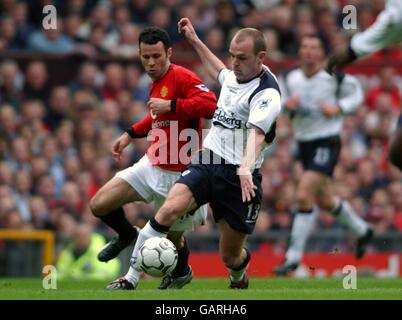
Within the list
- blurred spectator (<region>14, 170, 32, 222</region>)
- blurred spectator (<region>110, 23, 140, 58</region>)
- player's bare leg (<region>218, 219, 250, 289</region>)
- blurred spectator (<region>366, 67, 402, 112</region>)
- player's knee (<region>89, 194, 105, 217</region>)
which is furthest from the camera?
blurred spectator (<region>366, 67, 402, 112</region>)

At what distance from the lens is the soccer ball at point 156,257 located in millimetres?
9966

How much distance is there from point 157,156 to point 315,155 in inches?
159

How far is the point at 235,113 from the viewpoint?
10453 millimetres

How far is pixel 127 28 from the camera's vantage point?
18.3m

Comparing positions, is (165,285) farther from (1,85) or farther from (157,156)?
(1,85)

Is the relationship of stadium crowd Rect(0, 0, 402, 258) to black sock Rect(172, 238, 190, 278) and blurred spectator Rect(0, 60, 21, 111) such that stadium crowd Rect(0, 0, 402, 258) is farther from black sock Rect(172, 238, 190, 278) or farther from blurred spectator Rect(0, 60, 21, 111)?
black sock Rect(172, 238, 190, 278)

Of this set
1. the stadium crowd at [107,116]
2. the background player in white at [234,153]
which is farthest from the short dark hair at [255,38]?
the stadium crowd at [107,116]

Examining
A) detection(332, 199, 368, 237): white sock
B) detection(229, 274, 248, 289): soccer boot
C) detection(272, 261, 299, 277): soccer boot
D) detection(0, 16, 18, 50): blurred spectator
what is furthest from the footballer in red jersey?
detection(0, 16, 18, 50): blurred spectator

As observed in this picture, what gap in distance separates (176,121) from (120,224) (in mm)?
1184

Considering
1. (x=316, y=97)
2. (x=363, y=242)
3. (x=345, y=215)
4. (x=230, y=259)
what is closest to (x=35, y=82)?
(x=316, y=97)

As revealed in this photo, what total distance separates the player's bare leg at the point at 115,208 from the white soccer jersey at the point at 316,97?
4.02 meters

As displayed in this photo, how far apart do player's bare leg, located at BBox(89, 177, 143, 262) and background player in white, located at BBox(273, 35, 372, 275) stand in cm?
345

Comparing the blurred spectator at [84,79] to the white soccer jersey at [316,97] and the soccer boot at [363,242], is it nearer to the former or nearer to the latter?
the white soccer jersey at [316,97]

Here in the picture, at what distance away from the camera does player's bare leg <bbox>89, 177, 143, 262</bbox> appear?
36.2 feet
